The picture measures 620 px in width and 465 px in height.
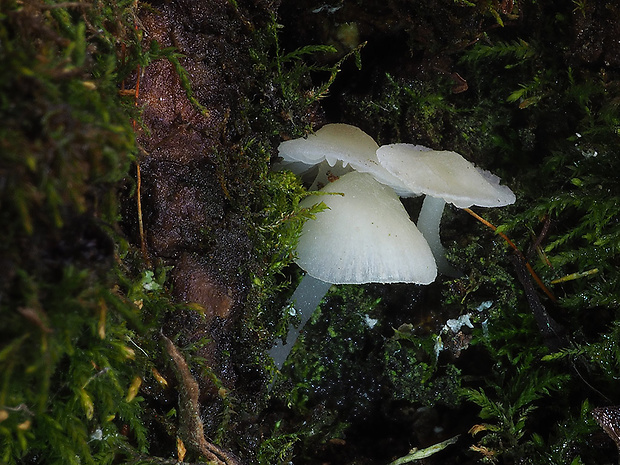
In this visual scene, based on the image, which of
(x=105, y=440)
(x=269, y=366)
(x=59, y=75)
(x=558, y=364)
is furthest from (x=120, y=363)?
(x=558, y=364)

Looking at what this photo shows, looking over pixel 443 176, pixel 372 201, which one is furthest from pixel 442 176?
pixel 372 201

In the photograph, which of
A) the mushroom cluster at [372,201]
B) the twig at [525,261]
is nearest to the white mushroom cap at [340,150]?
the mushroom cluster at [372,201]

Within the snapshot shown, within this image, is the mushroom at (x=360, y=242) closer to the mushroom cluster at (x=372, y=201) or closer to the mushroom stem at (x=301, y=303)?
the mushroom cluster at (x=372, y=201)

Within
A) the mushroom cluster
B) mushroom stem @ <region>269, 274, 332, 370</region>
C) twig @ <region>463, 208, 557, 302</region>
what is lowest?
mushroom stem @ <region>269, 274, 332, 370</region>

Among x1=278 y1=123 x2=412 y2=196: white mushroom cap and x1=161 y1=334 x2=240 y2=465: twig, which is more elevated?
x1=278 y1=123 x2=412 y2=196: white mushroom cap

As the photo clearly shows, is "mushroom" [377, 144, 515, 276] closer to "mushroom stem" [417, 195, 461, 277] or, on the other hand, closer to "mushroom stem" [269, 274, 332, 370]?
"mushroom stem" [417, 195, 461, 277]

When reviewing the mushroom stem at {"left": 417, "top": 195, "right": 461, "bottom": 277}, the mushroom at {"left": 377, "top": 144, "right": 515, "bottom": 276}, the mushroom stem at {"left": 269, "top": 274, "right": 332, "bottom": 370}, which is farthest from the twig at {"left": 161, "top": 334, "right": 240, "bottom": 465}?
the mushroom stem at {"left": 417, "top": 195, "right": 461, "bottom": 277}

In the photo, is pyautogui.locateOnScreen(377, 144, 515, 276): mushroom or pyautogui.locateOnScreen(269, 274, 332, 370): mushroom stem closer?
pyautogui.locateOnScreen(377, 144, 515, 276): mushroom
